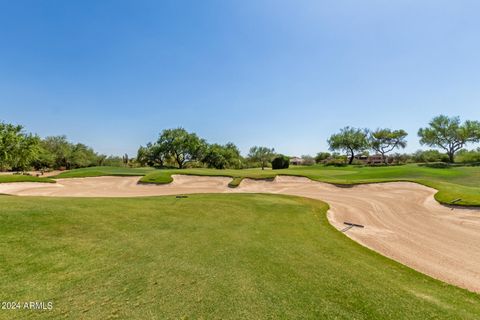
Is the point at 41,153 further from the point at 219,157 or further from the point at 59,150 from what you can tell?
the point at 219,157

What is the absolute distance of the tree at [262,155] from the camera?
221ft

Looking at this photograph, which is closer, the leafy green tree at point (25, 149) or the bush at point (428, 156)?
the leafy green tree at point (25, 149)

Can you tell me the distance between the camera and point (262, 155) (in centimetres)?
6788

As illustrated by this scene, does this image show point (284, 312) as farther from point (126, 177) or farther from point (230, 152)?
point (230, 152)

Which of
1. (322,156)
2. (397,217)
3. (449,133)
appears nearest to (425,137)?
(449,133)

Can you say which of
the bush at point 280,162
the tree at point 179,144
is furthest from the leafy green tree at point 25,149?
the bush at point 280,162

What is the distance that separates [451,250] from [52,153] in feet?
201

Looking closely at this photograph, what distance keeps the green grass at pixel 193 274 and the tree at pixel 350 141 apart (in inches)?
2325

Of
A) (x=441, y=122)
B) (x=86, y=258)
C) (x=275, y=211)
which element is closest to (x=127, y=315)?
(x=86, y=258)

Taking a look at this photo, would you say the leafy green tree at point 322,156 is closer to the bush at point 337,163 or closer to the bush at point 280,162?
the bush at point 337,163

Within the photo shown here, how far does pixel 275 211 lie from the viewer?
11.3 m

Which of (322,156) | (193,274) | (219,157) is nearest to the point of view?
(193,274)

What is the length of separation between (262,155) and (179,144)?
27.7m

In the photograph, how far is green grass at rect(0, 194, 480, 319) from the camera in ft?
11.1
